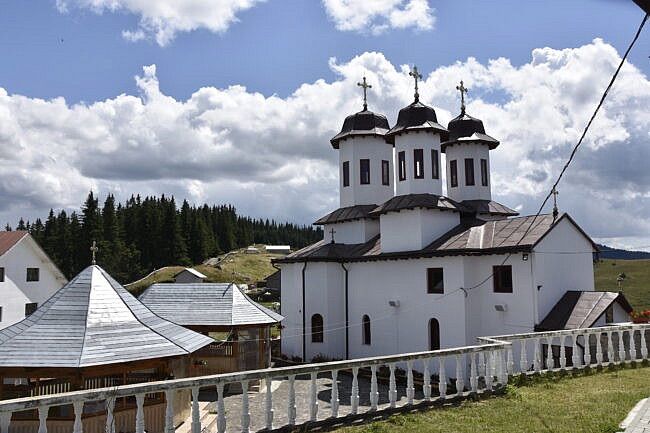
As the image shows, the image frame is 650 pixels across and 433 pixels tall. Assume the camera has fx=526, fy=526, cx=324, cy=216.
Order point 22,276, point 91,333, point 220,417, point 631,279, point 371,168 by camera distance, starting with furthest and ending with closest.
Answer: point 631,279 → point 22,276 → point 371,168 → point 91,333 → point 220,417

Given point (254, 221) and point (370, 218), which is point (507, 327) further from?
point (254, 221)

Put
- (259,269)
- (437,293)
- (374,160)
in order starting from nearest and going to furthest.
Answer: (437,293)
(374,160)
(259,269)

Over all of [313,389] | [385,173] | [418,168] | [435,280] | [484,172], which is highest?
[385,173]

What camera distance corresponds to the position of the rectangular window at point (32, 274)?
34.3 meters

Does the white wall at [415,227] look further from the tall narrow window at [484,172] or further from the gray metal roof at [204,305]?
the gray metal roof at [204,305]

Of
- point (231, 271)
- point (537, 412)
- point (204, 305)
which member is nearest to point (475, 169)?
point (204, 305)

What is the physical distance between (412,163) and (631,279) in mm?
32135

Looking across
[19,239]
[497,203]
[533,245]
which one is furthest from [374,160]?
[19,239]

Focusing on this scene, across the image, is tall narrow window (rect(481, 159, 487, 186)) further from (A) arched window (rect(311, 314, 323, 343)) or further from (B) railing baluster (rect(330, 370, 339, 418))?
(B) railing baluster (rect(330, 370, 339, 418))

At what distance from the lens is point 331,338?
25156 millimetres

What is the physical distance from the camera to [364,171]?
27844mm

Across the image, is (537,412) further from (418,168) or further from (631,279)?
(631,279)

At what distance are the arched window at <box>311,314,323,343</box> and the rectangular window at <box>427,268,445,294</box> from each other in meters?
6.51

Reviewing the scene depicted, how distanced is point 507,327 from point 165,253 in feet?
215
